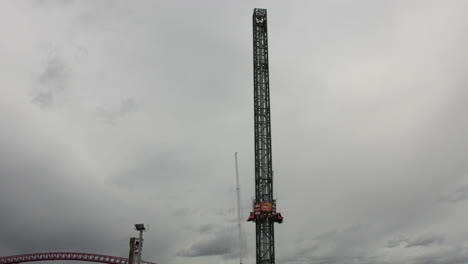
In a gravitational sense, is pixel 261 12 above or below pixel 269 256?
above

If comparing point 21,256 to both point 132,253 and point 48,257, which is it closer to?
→ point 48,257

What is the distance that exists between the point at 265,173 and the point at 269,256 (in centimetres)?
1940

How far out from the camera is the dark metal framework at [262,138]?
96188 millimetres

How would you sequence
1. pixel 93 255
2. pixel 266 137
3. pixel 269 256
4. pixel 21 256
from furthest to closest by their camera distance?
pixel 21 256 → pixel 93 255 → pixel 266 137 → pixel 269 256

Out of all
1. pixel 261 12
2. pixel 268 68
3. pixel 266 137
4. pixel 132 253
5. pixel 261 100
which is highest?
pixel 261 12

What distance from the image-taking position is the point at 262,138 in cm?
10400

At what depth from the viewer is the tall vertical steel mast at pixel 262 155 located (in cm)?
9594

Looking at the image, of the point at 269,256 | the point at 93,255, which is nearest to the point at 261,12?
the point at 269,256

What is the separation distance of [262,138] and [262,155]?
4.38m

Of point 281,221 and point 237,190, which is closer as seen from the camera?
point 281,221

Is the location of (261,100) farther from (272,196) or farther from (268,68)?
(272,196)

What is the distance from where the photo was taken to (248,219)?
96.4 meters

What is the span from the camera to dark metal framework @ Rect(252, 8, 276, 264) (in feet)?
316

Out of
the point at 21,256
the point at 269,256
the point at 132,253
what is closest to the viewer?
the point at 132,253
